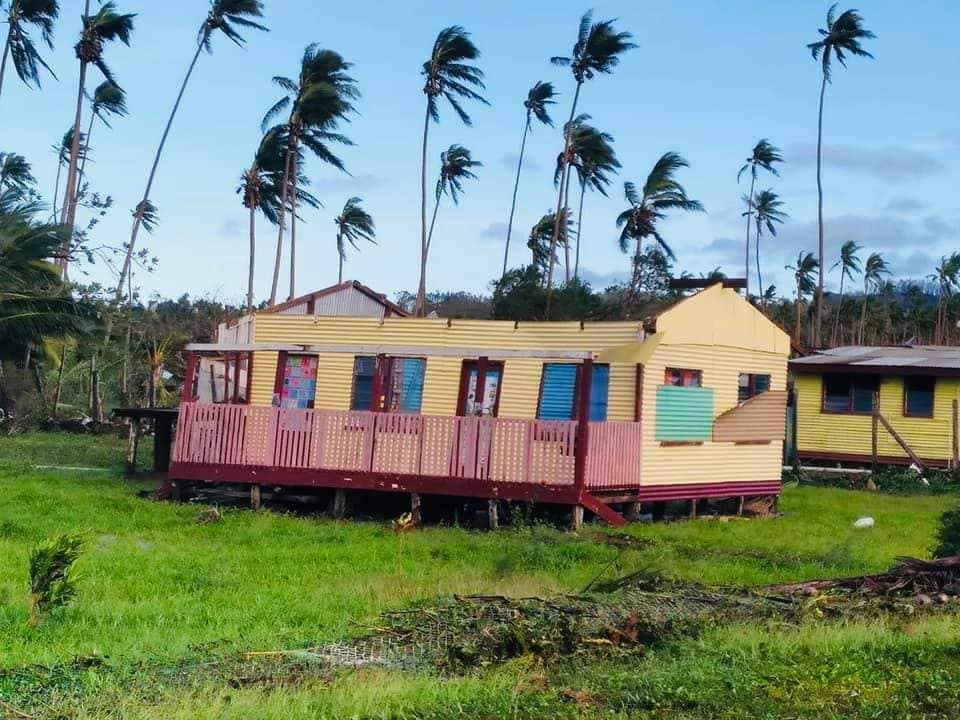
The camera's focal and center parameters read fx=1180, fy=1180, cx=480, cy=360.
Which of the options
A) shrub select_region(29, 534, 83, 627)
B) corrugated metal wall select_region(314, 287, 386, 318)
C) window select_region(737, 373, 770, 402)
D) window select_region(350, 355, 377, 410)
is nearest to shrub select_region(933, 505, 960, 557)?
window select_region(737, 373, 770, 402)

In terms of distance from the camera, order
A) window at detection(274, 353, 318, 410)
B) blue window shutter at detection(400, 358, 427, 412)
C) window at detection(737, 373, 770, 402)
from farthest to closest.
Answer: window at detection(737, 373, 770, 402)
window at detection(274, 353, 318, 410)
blue window shutter at detection(400, 358, 427, 412)

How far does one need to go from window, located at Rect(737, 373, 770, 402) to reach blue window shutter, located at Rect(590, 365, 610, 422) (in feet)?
10.5

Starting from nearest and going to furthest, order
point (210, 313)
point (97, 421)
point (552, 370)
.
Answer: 1. point (552, 370)
2. point (97, 421)
3. point (210, 313)

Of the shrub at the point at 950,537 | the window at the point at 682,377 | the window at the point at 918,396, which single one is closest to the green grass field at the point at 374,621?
the shrub at the point at 950,537

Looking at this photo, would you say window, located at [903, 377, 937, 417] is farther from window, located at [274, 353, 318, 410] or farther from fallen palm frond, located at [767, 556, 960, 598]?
fallen palm frond, located at [767, 556, 960, 598]

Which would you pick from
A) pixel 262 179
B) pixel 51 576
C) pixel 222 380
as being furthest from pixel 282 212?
pixel 51 576

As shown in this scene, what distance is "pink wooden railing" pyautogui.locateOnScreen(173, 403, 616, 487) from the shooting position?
53.8 ft

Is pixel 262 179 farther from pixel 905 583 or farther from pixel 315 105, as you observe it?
pixel 905 583

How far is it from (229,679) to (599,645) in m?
2.51

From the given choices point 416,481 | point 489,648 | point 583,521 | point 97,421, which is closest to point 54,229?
point 97,421

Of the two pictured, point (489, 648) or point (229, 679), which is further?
point (489, 648)

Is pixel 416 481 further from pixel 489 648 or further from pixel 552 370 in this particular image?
pixel 489 648

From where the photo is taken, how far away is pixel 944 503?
21.5 metres

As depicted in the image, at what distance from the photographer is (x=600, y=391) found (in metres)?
17.9
